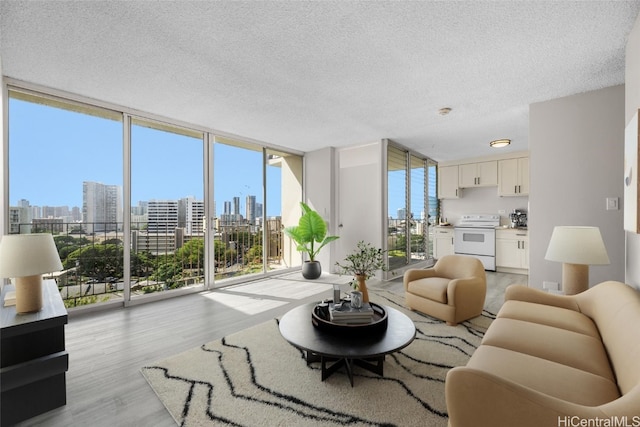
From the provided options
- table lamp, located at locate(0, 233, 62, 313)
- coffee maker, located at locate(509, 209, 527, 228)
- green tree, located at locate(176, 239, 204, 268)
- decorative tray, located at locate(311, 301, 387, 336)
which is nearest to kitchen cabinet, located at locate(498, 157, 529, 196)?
coffee maker, located at locate(509, 209, 527, 228)

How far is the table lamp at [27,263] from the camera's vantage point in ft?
5.68

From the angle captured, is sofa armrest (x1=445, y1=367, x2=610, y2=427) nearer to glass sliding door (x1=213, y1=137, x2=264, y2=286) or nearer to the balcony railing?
the balcony railing

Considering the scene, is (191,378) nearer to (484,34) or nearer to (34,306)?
(34,306)

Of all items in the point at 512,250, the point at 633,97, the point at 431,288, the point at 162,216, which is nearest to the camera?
the point at 633,97

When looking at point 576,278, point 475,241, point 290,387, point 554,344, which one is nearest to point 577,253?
point 576,278

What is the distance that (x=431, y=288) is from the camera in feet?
10.3

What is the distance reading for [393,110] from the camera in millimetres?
3799

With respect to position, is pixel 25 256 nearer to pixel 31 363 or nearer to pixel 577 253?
pixel 31 363

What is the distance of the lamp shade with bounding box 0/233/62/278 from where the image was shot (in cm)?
172

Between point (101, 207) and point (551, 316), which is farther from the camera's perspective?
point (101, 207)

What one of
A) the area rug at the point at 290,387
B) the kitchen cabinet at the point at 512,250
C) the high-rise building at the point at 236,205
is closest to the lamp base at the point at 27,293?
the area rug at the point at 290,387

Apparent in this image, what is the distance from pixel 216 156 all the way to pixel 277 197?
1469 millimetres

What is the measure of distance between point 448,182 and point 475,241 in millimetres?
1501

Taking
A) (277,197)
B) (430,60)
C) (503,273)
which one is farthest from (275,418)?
Result: (503,273)
